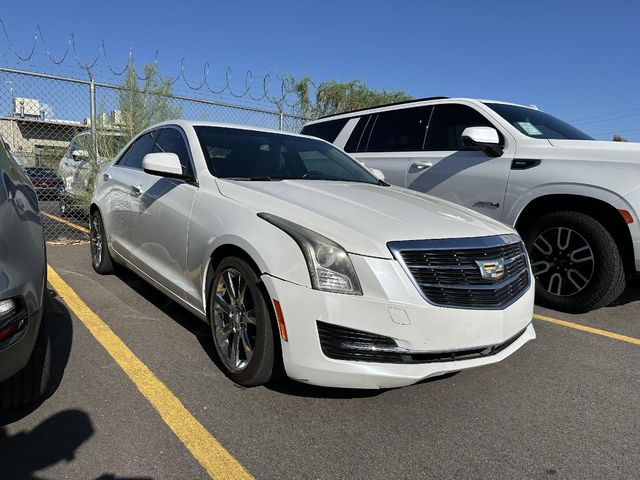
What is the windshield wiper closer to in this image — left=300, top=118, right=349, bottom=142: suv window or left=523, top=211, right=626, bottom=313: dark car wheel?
left=523, top=211, right=626, bottom=313: dark car wheel

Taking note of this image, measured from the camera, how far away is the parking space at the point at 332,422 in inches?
83.5

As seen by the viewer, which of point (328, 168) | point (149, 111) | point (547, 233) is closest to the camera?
point (328, 168)

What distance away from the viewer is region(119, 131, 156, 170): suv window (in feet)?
14.5

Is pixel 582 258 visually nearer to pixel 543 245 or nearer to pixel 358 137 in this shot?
pixel 543 245

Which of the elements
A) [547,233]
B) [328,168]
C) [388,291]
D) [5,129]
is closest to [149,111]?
[5,129]

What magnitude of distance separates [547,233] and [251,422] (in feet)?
10.7

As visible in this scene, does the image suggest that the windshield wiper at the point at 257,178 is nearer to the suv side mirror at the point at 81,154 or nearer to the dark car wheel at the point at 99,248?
the dark car wheel at the point at 99,248

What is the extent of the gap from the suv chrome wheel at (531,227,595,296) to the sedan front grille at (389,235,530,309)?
6.00 feet

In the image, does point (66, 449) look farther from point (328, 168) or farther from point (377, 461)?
point (328, 168)

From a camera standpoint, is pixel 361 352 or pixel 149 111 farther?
pixel 149 111

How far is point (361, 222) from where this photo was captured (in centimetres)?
252

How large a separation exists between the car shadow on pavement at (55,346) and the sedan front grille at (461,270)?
1.92 meters

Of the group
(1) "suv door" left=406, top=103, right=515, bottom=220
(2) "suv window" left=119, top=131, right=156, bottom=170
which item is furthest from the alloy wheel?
(1) "suv door" left=406, top=103, right=515, bottom=220

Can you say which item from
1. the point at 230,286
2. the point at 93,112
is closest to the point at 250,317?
the point at 230,286
